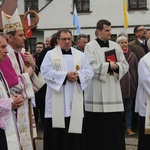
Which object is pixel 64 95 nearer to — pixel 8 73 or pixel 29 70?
pixel 29 70

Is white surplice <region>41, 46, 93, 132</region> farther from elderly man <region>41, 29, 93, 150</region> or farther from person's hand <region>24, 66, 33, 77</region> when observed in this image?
person's hand <region>24, 66, 33, 77</region>

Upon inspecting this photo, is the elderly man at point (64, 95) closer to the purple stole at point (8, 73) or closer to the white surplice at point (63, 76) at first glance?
the white surplice at point (63, 76)

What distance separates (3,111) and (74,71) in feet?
6.47

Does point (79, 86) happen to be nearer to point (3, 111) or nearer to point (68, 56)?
point (68, 56)

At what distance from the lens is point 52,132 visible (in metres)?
5.76

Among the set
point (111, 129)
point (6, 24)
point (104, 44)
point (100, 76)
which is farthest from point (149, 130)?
point (6, 24)

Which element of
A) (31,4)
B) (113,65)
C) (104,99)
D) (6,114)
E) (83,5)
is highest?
(31,4)

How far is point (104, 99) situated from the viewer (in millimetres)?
6070

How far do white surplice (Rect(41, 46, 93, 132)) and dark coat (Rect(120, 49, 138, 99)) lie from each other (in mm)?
2076

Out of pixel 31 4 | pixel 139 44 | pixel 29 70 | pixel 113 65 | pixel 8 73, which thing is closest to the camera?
pixel 8 73

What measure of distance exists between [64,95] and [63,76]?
32 cm

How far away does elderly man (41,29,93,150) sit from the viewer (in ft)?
18.5

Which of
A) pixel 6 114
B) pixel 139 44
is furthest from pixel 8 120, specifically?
pixel 139 44

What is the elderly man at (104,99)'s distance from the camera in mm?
6078
